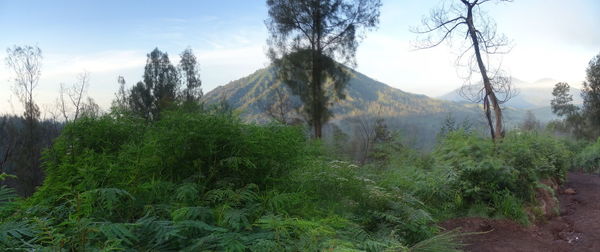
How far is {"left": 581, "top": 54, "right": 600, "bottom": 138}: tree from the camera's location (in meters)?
23.7

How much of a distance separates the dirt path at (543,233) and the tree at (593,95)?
20.3 metres

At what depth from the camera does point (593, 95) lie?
78.6 feet

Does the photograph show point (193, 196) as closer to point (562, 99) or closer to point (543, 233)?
point (543, 233)

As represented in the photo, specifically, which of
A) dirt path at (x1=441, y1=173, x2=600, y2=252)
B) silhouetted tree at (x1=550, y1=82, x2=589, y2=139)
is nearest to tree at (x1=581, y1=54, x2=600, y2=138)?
silhouetted tree at (x1=550, y1=82, x2=589, y2=139)

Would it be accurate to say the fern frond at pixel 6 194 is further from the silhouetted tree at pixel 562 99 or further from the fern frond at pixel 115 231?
the silhouetted tree at pixel 562 99

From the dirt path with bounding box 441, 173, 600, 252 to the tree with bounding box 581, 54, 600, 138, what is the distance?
20250mm

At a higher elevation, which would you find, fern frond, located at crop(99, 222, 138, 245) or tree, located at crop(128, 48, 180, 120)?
tree, located at crop(128, 48, 180, 120)

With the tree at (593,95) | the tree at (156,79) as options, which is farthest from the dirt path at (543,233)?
the tree at (156,79)

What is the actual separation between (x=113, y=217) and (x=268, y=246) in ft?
2.86

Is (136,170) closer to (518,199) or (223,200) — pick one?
(223,200)

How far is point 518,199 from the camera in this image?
7.04 metres

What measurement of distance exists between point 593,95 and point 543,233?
23.2 metres

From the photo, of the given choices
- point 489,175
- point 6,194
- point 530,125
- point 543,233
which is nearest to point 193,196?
point 6,194

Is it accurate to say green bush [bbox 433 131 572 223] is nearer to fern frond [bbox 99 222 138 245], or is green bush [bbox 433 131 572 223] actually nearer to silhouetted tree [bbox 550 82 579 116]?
fern frond [bbox 99 222 138 245]
